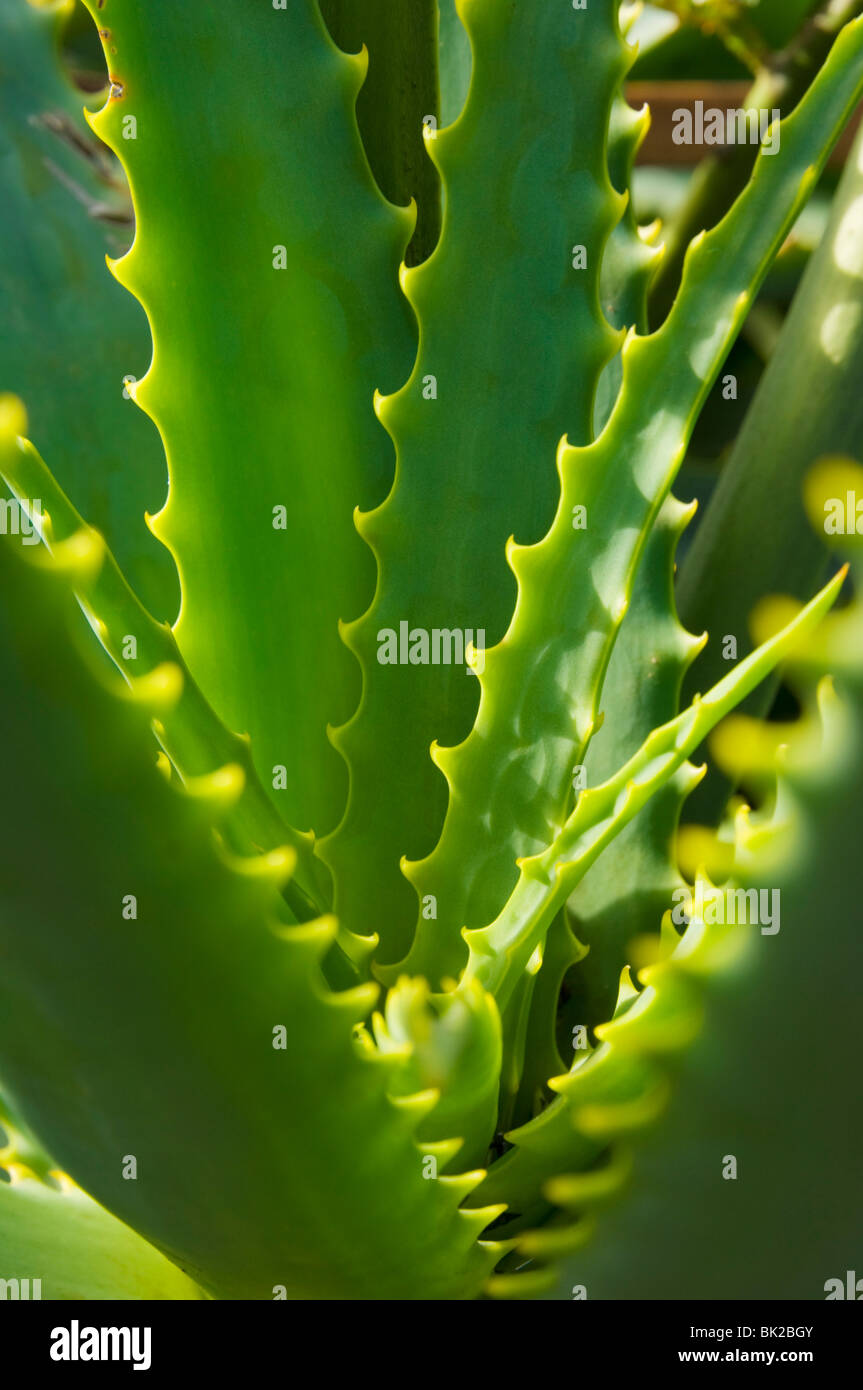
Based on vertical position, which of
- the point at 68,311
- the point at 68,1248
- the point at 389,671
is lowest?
the point at 68,1248

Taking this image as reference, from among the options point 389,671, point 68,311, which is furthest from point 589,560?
point 68,311

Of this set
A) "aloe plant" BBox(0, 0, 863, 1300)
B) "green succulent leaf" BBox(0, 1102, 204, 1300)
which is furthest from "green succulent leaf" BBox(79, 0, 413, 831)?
"green succulent leaf" BBox(0, 1102, 204, 1300)

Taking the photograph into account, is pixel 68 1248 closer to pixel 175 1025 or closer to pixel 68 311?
pixel 175 1025

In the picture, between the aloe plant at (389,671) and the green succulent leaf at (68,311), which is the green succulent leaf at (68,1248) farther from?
the green succulent leaf at (68,311)

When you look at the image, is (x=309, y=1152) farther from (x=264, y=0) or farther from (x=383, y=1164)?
(x=264, y=0)

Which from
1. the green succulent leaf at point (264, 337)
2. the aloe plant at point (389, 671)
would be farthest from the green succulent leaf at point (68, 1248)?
the green succulent leaf at point (264, 337)

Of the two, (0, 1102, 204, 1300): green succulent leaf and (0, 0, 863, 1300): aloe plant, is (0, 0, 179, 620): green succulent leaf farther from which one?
(0, 1102, 204, 1300): green succulent leaf

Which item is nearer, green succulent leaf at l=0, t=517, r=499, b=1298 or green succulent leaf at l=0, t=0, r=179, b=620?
green succulent leaf at l=0, t=517, r=499, b=1298

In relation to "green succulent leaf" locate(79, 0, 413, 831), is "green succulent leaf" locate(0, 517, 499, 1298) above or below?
below

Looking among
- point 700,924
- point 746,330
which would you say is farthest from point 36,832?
point 746,330
